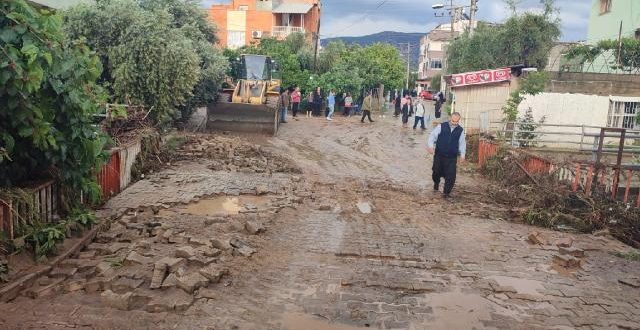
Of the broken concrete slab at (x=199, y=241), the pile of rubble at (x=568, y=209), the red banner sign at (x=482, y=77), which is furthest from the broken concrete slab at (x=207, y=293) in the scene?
the red banner sign at (x=482, y=77)

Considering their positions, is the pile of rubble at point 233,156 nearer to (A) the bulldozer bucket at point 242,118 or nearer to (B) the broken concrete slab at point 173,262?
(A) the bulldozer bucket at point 242,118

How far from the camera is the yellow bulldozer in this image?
1930cm

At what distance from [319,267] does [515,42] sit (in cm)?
2498

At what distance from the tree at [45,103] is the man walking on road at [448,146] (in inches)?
241

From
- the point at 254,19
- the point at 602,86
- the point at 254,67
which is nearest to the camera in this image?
the point at 602,86

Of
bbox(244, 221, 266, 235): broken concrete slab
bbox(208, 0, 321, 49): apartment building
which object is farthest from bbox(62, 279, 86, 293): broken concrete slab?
bbox(208, 0, 321, 49): apartment building

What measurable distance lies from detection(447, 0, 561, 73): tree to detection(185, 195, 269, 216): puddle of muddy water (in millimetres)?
22215

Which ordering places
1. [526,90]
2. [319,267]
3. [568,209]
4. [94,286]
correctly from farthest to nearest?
[526,90] < [568,209] < [319,267] < [94,286]

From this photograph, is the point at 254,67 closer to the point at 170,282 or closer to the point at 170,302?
the point at 170,282

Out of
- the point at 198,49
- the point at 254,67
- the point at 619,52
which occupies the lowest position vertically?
the point at 254,67

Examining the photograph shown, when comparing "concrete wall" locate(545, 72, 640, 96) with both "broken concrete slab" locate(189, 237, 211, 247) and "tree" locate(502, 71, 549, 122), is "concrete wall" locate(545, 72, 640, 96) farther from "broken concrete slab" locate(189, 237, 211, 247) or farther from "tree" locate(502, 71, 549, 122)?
"broken concrete slab" locate(189, 237, 211, 247)

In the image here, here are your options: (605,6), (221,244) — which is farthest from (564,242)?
(605,6)

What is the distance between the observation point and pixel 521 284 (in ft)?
19.2

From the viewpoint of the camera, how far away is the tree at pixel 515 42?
2733 cm
